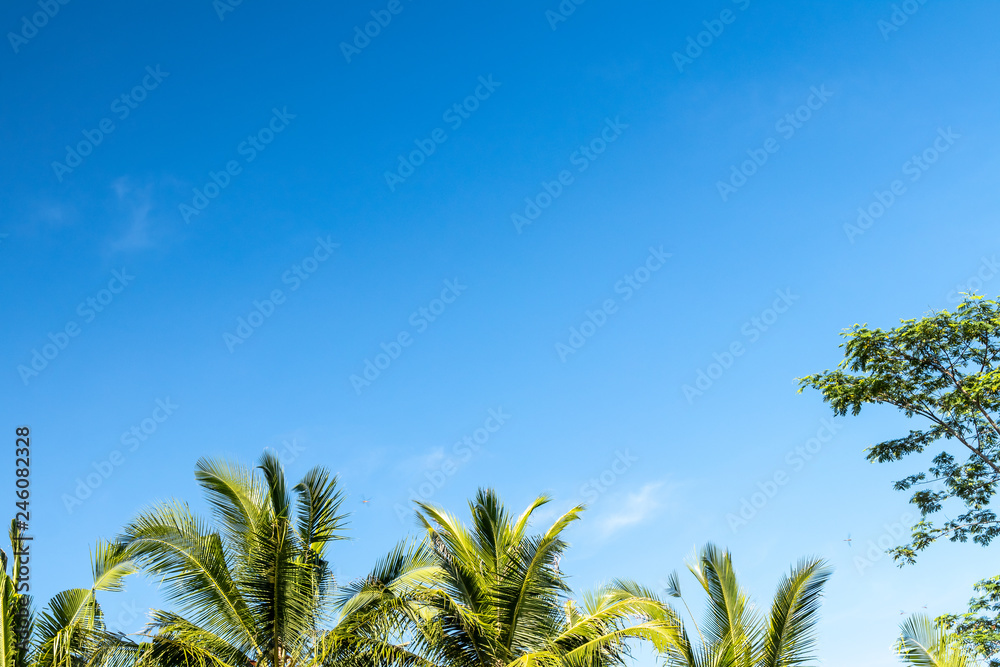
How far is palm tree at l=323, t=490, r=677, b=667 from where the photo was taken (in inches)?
533

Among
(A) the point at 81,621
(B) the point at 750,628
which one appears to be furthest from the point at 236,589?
(B) the point at 750,628

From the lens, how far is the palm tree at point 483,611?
13539 millimetres

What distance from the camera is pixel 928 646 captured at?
551 inches

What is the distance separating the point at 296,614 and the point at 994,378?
16.3 m

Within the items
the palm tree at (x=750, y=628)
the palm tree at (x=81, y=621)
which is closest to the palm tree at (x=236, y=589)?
the palm tree at (x=81, y=621)

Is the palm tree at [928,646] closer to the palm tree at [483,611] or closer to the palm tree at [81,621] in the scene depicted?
the palm tree at [483,611]

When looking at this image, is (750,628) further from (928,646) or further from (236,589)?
(236,589)

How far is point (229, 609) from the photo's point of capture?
13.7 m

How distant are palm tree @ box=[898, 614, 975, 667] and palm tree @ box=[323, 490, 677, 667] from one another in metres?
3.87

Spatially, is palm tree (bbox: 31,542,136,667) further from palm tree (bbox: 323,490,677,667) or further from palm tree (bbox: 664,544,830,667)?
palm tree (bbox: 664,544,830,667)

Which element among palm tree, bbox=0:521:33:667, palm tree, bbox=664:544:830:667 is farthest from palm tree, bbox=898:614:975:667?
palm tree, bbox=0:521:33:667

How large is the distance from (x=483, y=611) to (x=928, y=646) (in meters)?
7.46

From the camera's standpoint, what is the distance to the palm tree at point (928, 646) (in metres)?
13.9

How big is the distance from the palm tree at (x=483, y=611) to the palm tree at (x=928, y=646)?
387 centimetres
